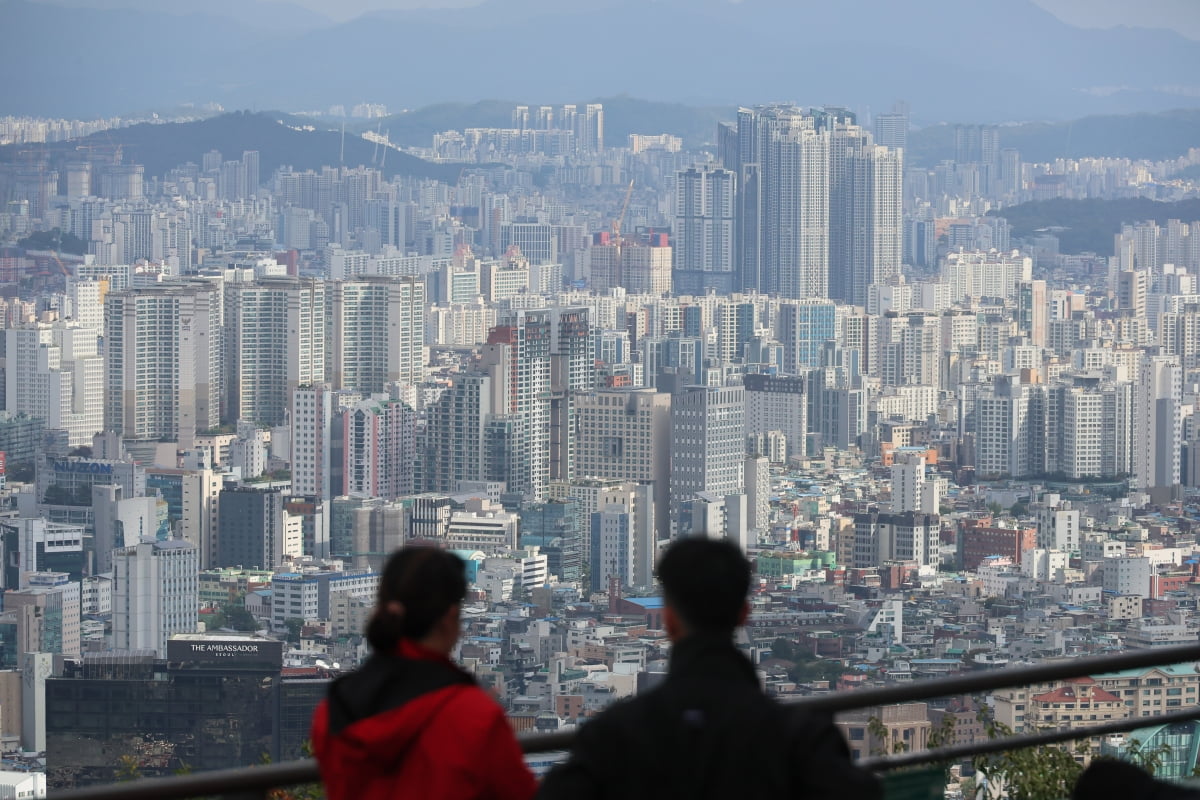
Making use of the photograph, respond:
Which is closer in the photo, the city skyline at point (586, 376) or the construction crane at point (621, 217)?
the city skyline at point (586, 376)

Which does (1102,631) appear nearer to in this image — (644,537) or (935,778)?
(644,537)

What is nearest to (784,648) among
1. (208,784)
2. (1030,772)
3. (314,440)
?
(314,440)

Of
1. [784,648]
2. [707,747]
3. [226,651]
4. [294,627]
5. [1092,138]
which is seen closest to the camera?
[707,747]

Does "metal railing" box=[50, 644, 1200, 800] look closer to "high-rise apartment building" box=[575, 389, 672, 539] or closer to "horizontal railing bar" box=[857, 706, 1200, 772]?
"horizontal railing bar" box=[857, 706, 1200, 772]

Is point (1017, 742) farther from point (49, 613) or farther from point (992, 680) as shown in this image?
point (49, 613)

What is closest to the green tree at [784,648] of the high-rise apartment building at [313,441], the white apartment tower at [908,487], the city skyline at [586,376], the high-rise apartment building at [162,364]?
the city skyline at [586,376]

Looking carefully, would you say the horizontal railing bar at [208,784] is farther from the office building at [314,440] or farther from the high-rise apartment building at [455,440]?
the high-rise apartment building at [455,440]

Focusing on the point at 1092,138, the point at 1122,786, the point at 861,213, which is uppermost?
the point at 1092,138

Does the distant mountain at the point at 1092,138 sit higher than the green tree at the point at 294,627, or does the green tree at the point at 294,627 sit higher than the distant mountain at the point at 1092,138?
the distant mountain at the point at 1092,138
